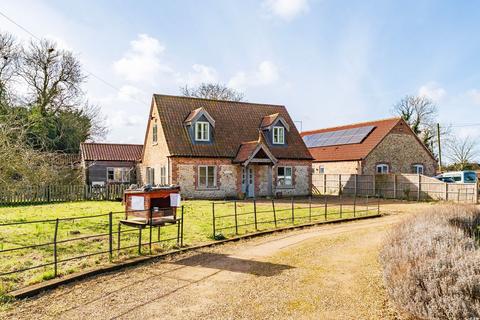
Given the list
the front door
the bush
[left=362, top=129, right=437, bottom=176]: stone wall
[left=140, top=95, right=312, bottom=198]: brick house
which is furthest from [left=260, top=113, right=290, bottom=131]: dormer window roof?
the bush

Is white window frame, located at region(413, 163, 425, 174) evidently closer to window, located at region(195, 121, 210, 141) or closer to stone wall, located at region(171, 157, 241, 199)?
stone wall, located at region(171, 157, 241, 199)

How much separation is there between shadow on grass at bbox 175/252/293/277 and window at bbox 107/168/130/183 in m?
27.0

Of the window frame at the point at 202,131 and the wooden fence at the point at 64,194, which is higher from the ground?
the window frame at the point at 202,131

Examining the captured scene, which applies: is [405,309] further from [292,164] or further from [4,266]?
[292,164]

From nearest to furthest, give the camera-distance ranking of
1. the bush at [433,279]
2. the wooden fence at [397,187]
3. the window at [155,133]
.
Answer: the bush at [433,279] → the wooden fence at [397,187] → the window at [155,133]

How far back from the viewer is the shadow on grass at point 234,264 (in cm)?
888

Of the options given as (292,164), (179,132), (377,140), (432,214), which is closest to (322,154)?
(377,140)

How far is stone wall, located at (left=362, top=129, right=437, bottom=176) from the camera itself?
3381 centimetres

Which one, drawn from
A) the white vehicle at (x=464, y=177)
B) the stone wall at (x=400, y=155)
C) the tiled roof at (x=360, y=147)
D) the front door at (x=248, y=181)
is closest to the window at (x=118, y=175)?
the front door at (x=248, y=181)

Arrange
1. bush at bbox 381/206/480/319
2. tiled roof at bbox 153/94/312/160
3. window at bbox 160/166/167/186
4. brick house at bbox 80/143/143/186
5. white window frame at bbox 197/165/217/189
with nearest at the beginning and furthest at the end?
1. bush at bbox 381/206/480/319
2. white window frame at bbox 197/165/217/189
3. tiled roof at bbox 153/94/312/160
4. window at bbox 160/166/167/186
5. brick house at bbox 80/143/143/186

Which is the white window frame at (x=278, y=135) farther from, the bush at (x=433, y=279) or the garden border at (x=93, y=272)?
the bush at (x=433, y=279)

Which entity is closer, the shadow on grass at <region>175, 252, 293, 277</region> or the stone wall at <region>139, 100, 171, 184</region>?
the shadow on grass at <region>175, 252, 293, 277</region>

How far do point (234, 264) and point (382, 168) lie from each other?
27996 millimetres

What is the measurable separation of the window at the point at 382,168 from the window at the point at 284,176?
8.78 meters
